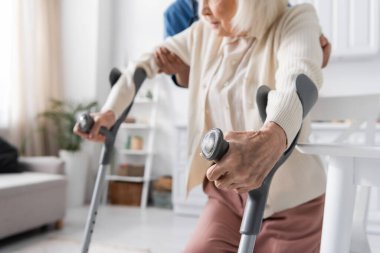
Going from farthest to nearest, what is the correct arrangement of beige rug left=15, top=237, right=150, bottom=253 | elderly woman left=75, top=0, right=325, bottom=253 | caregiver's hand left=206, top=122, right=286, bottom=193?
beige rug left=15, top=237, right=150, bottom=253
elderly woman left=75, top=0, right=325, bottom=253
caregiver's hand left=206, top=122, right=286, bottom=193

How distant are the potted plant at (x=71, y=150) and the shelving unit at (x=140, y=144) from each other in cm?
35

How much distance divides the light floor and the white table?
1882 mm

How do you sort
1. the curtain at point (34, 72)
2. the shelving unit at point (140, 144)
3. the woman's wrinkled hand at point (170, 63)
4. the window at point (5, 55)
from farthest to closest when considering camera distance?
the shelving unit at point (140, 144) → the curtain at point (34, 72) → the window at point (5, 55) → the woman's wrinkled hand at point (170, 63)

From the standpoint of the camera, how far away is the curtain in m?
3.69

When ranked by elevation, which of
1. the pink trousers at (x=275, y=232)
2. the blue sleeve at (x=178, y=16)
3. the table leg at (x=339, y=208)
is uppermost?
the blue sleeve at (x=178, y=16)

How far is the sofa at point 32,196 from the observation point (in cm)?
245

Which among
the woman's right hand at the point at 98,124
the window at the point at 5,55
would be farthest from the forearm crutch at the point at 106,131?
the window at the point at 5,55

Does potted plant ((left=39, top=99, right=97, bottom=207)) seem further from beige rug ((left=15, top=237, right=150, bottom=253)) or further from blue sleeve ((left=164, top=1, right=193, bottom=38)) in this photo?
blue sleeve ((left=164, top=1, right=193, bottom=38))

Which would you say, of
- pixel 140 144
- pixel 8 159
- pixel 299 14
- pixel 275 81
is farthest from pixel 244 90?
pixel 140 144

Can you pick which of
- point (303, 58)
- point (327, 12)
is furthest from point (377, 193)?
point (303, 58)

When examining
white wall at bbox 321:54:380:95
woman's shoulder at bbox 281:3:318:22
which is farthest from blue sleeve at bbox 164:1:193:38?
white wall at bbox 321:54:380:95

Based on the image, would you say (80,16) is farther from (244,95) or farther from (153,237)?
(244,95)

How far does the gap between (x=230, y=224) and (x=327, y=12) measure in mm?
2854

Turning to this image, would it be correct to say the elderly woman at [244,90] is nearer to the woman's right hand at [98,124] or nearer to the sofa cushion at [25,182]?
the woman's right hand at [98,124]
